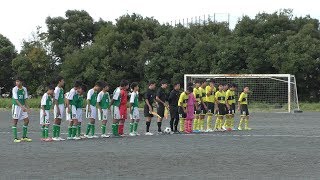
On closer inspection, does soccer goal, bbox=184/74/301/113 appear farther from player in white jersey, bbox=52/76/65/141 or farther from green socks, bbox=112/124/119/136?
player in white jersey, bbox=52/76/65/141

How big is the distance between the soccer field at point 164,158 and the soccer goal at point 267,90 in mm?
23648

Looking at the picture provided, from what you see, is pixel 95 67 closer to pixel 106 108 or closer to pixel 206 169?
pixel 106 108

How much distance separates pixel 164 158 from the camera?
1301cm

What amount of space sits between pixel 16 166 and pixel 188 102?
10.7m

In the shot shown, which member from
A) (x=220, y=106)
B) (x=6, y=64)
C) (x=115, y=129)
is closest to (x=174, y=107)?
(x=220, y=106)

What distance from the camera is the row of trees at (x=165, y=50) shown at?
48250mm

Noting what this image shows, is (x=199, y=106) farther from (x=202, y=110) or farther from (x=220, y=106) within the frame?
(x=220, y=106)

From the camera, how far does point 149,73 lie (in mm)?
54000

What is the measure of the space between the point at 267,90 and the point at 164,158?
30.5m

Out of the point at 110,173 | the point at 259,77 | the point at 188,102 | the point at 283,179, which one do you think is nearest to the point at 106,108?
the point at 188,102

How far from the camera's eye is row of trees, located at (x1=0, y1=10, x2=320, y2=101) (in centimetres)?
4825

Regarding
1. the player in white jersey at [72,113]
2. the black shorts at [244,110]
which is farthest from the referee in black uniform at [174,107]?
the player in white jersey at [72,113]

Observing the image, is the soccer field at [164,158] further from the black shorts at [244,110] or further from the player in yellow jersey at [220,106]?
the black shorts at [244,110]

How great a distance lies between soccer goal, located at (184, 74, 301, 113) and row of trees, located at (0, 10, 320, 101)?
163 inches
